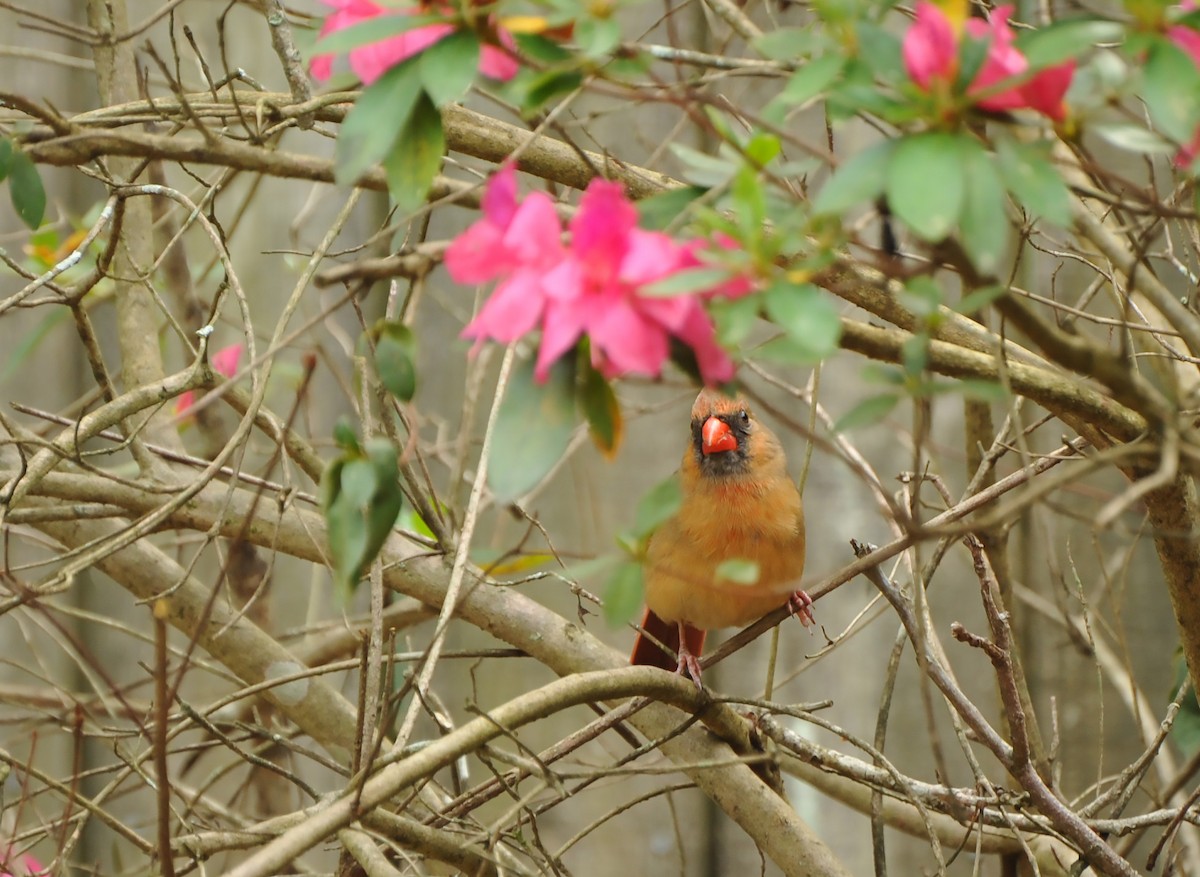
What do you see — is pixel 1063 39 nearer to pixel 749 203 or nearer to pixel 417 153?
pixel 749 203

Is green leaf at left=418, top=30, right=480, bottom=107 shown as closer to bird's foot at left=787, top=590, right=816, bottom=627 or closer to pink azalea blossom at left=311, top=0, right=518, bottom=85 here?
pink azalea blossom at left=311, top=0, right=518, bottom=85

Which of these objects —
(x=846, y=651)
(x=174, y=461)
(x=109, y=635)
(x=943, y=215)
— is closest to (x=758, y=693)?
(x=846, y=651)

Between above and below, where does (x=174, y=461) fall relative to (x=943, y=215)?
below

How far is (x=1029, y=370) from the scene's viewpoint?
129 cm

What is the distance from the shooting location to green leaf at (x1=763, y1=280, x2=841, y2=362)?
75 centimetres

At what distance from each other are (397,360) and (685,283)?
0.32 meters

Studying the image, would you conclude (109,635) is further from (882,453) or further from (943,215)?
(943,215)

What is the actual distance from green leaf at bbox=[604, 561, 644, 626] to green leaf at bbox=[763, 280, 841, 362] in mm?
225

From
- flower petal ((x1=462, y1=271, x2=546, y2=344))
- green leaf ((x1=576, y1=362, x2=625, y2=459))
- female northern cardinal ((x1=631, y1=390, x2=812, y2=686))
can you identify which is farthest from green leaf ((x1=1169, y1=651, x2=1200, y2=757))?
flower petal ((x1=462, y1=271, x2=546, y2=344))

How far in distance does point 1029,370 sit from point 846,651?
5.11 feet

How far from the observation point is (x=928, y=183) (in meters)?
0.74

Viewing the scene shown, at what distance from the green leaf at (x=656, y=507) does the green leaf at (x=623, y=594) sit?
0.06 meters

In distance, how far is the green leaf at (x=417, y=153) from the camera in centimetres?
95

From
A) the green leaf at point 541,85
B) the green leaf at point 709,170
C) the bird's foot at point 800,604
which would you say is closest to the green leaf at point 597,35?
the green leaf at point 541,85
